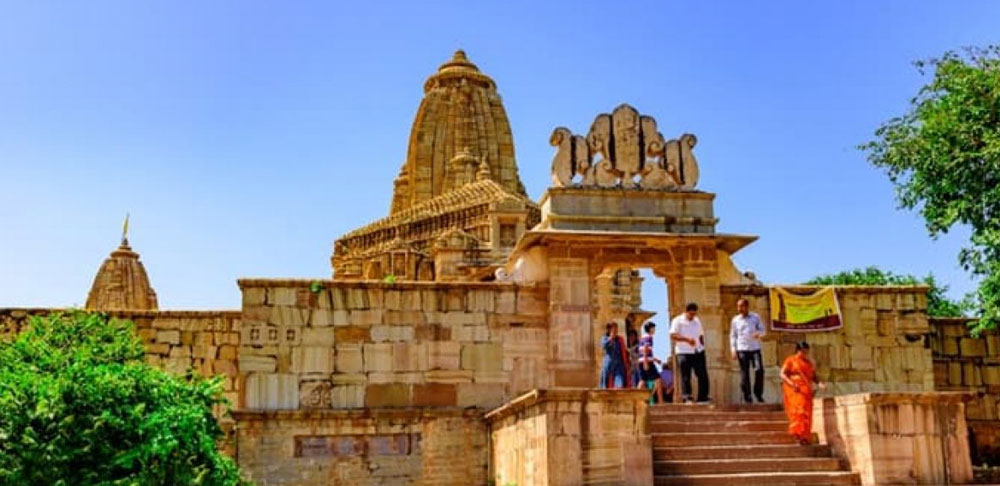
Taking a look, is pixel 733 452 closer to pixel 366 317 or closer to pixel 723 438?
pixel 723 438

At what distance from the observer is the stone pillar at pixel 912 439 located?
11633 mm

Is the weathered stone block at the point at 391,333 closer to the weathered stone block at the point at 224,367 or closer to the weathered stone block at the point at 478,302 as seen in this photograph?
the weathered stone block at the point at 478,302

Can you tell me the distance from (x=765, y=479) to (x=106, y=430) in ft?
23.5

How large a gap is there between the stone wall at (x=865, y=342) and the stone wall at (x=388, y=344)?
3458mm

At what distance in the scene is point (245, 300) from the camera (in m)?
15.9

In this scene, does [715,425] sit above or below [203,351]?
below

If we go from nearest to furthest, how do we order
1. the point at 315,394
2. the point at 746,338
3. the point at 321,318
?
the point at 746,338 → the point at 315,394 → the point at 321,318

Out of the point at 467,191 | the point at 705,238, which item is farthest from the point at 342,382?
the point at 467,191

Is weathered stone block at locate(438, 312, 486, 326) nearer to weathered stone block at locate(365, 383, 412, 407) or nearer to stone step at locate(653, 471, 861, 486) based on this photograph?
weathered stone block at locate(365, 383, 412, 407)

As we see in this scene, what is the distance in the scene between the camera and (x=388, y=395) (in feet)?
52.4

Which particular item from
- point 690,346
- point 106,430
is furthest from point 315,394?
point 690,346

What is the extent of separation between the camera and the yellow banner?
16984mm

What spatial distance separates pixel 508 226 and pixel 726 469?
90.2ft

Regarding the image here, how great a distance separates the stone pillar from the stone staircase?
1.35 ft
